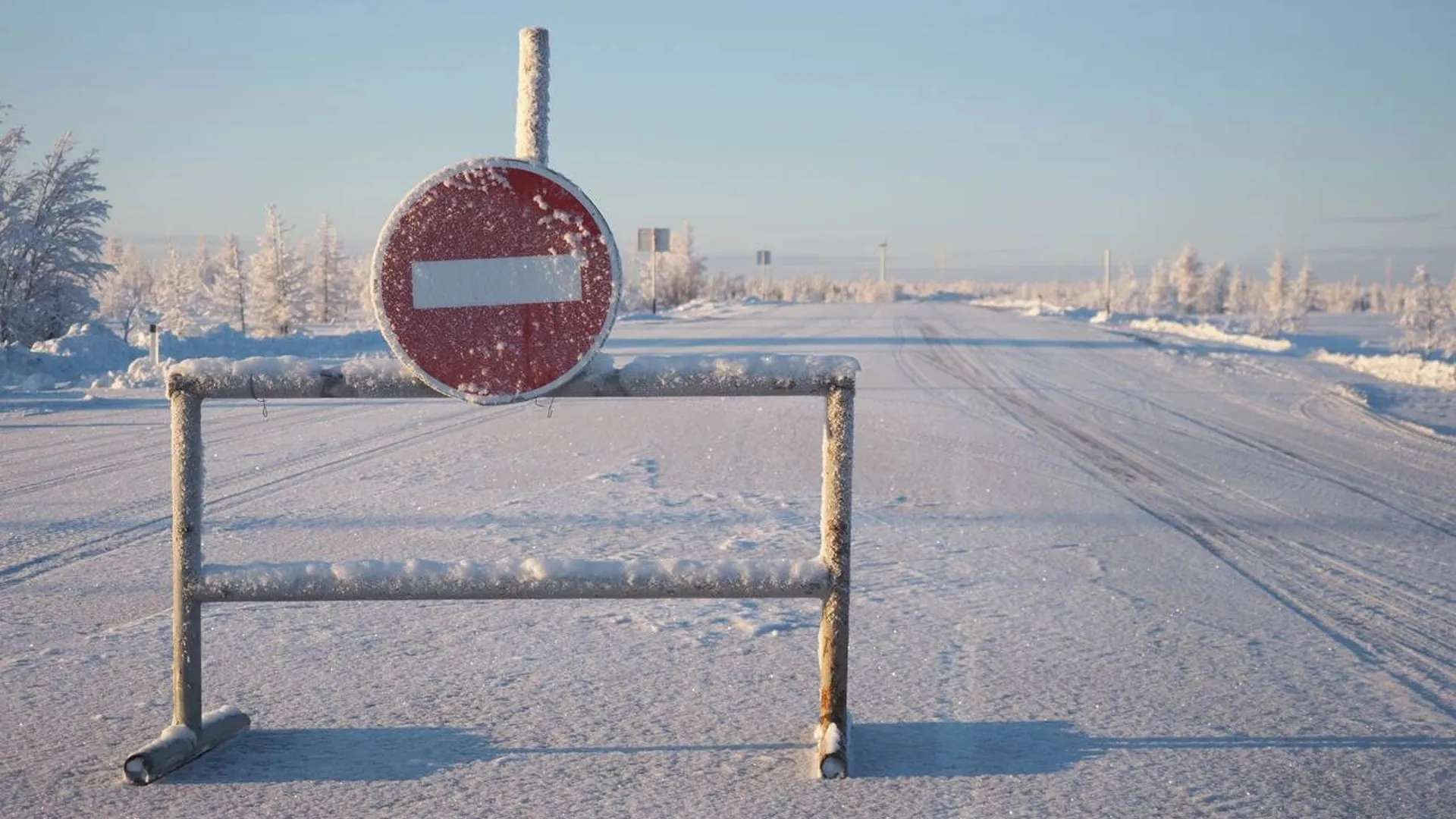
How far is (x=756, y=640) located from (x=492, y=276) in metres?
2.04

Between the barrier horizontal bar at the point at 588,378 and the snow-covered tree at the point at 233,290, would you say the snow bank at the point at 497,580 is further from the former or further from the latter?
the snow-covered tree at the point at 233,290

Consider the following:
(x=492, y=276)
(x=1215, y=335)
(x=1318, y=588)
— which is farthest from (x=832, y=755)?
(x=1215, y=335)

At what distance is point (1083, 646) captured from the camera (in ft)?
14.1

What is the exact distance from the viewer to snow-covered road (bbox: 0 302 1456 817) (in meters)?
3.01

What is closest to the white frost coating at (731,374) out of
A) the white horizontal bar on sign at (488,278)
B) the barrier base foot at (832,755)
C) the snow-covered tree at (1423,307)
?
the white horizontal bar on sign at (488,278)

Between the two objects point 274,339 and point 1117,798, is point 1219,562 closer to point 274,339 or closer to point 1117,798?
point 1117,798

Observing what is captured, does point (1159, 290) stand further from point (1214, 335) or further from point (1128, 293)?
point (1214, 335)

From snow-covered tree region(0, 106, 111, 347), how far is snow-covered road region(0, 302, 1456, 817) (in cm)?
1590

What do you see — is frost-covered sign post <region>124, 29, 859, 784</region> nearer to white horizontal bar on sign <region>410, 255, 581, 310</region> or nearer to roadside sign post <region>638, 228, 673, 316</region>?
white horizontal bar on sign <region>410, 255, 581, 310</region>

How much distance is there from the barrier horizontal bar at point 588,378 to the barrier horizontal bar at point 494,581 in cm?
46

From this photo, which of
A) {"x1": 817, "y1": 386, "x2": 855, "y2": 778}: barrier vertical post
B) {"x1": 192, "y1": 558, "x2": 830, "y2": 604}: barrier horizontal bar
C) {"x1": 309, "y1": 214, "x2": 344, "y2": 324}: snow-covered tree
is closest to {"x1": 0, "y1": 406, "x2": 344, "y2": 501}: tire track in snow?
{"x1": 192, "y1": 558, "x2": 830, "y2": 604}: barrier horizontal bar

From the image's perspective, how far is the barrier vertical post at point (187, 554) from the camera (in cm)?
304

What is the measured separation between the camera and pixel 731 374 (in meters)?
3.01

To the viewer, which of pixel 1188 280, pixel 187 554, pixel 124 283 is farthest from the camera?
pixel 124 283
